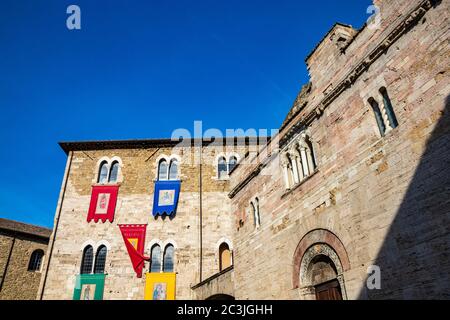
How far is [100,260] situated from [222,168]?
28.8 feet

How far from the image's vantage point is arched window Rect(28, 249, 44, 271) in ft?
77.3

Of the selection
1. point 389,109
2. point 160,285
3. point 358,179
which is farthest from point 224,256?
point 389,109

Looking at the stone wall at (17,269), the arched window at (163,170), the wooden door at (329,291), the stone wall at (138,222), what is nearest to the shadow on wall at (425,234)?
the wooden door at (329,291)

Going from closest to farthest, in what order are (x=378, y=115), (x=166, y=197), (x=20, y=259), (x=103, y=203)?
(x=378, y=115) → (x=103, y=203) → (x=166, y=197) → (x=20, y=259)

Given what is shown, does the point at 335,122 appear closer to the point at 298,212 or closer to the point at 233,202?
the point at 298,212

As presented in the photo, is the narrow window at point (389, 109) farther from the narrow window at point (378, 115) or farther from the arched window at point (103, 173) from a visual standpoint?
the arched window at point (103, 173)

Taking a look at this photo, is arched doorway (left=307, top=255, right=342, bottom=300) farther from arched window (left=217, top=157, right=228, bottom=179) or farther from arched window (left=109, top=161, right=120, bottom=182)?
arched window (left=109, top=161, right=120, bottom=182)

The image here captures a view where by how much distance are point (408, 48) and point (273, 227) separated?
19.3 feet

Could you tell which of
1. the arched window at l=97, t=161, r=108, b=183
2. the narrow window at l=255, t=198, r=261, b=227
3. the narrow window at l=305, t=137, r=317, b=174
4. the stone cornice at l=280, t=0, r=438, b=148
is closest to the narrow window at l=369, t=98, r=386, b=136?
the stone cornice at l=280, t=0, r=438, b=148

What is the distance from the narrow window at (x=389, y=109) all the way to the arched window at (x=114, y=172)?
17112 millimetres

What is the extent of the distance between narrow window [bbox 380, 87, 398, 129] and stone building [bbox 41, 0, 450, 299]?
0.02m

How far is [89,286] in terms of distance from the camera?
17.4 m

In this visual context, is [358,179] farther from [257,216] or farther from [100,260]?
[100,260]
